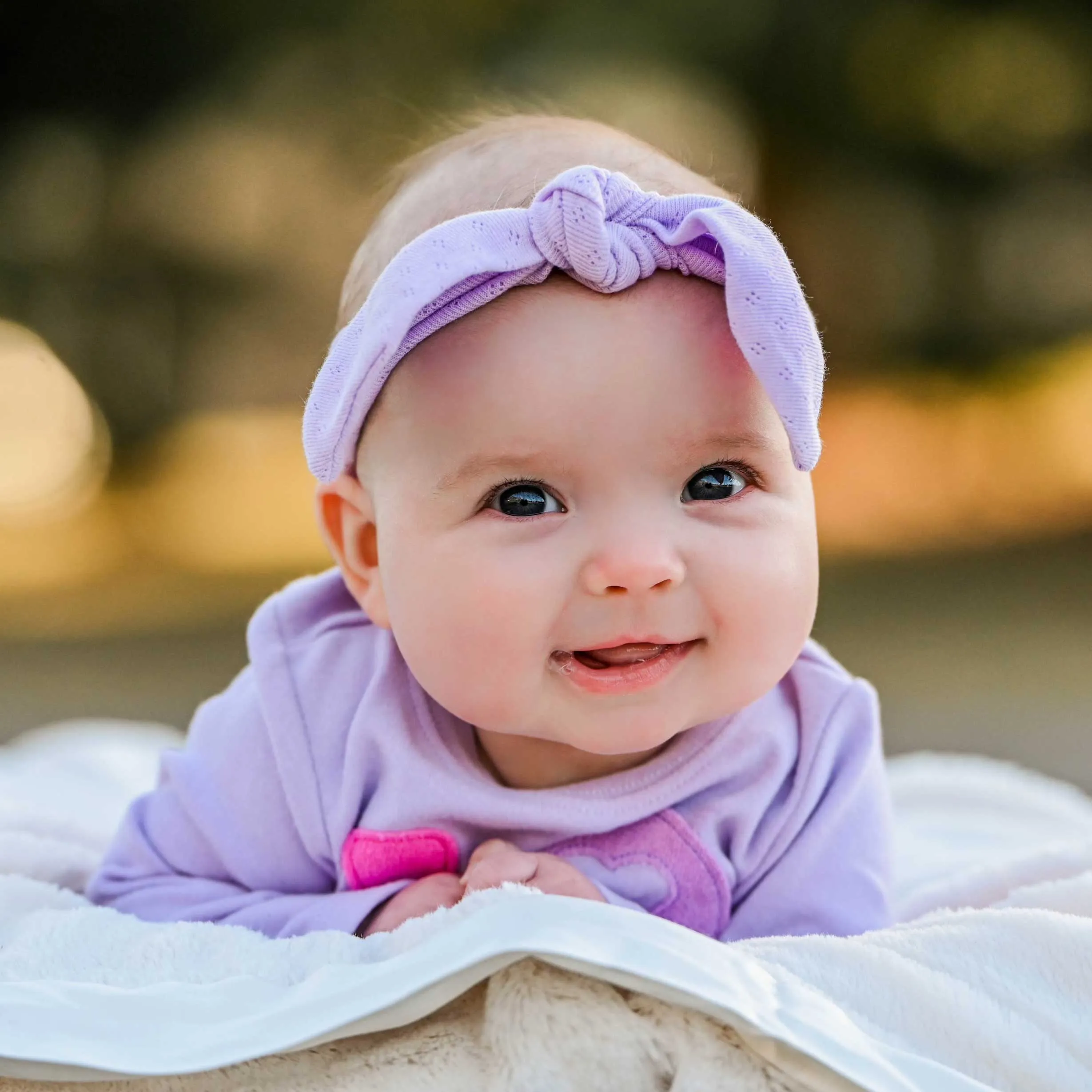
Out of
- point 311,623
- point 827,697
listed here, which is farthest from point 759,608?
point 311,623

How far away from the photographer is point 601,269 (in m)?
0.87

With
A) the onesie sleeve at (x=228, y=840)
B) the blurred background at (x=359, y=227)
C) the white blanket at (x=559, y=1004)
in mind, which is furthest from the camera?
the blurred background at (x=359, y=227)

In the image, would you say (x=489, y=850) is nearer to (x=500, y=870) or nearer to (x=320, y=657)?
(x=500, y=870)

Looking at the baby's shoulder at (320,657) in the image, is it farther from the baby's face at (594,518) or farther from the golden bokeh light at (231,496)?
the golden bokeh light at (231,496)

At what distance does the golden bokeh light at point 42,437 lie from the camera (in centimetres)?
332

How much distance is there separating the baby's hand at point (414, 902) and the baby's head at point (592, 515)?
124 millimetres

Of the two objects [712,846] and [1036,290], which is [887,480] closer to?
[1036,290]

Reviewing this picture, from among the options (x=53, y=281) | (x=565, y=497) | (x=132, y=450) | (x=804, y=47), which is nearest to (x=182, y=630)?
(x=132, y=450)

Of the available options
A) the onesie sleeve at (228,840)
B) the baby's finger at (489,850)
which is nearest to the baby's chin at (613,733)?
the baby's finger at (489,850)

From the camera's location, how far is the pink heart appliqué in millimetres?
1031

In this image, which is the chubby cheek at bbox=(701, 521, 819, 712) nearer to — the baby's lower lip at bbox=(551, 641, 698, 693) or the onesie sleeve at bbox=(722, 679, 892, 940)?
the baby's lower lip at bbox=(551, 641, 698, 693)

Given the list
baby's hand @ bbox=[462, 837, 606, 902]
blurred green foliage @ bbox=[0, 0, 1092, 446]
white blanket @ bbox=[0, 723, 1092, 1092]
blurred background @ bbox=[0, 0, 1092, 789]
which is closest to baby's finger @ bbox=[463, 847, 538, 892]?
baby's hand @ bbox=[462, 837, 606, 902]

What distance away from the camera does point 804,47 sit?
3588 millimetres

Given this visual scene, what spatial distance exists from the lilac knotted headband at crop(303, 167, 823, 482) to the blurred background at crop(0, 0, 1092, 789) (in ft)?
7.97
